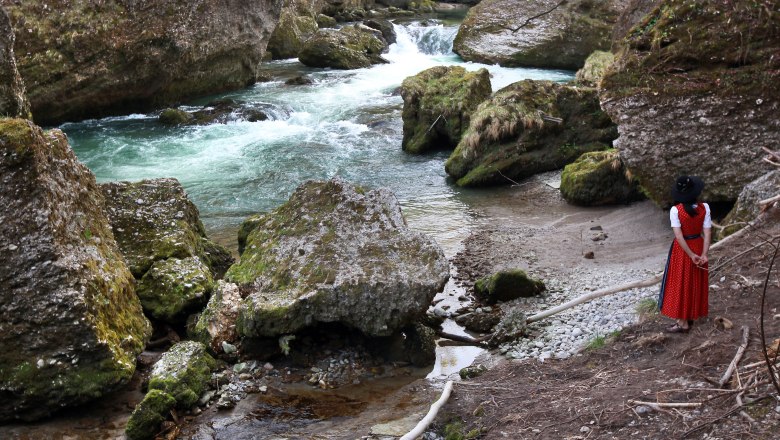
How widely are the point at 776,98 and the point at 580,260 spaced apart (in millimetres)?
3058

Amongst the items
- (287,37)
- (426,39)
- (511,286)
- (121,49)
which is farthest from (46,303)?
(426,39)

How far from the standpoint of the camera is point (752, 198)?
26.7ft

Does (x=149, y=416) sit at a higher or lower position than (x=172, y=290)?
lower

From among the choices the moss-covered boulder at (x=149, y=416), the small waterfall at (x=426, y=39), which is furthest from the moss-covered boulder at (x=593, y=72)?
the small waterfall at (x=426, y=39)

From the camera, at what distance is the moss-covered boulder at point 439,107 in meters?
16.2

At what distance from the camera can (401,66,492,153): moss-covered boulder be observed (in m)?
16.2

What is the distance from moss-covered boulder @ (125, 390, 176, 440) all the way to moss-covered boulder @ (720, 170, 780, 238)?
597cm

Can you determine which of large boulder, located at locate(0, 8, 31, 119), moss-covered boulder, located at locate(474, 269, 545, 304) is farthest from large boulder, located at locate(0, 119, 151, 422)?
large boulder, located at locate(0, 8, 31, 119)

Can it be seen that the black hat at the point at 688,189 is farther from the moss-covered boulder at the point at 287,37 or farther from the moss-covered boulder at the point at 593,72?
the moss-covered boulder at the point at 287,37

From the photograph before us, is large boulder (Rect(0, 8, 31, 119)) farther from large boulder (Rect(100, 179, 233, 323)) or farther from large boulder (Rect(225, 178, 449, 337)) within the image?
large boulder (Rect(225, 178, 449, 337))

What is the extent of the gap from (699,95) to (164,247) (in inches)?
270

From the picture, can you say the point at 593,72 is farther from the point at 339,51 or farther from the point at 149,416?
the point at 149,416

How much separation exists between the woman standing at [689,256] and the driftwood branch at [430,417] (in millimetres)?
2056

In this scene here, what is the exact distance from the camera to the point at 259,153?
17016 millimetres
